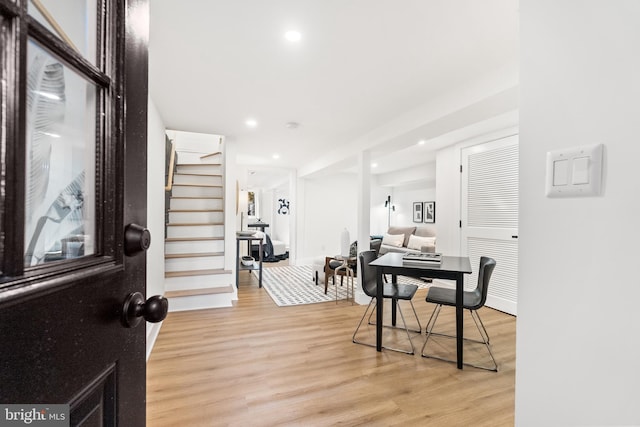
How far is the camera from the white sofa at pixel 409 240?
20.6 ft

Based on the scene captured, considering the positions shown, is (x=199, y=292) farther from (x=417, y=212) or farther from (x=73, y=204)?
(x=417, y=212)

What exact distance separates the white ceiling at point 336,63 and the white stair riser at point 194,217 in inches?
53.4

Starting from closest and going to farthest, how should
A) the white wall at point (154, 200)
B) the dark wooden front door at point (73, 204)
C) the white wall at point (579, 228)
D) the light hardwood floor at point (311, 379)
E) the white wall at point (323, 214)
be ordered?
the dark wooden front door at point (73, 204)
the white wall at point (579, 228)
the light hardwood floor at point (311, 379)
the white wall at point (154, 200)
the white wall at point (323, 214)

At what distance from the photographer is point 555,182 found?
0.70m

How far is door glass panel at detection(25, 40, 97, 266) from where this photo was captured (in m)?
0.40

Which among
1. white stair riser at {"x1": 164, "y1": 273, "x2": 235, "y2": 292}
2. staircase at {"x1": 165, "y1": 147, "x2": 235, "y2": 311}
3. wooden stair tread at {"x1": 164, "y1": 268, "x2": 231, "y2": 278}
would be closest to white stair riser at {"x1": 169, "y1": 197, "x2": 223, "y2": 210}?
staircase at {"x1": 165, "y1": 147, "x2": 235, "y2": 311}

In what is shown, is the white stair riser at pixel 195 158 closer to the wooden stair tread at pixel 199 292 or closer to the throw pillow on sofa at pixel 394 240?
the wooden stair tread at pixel 199 292

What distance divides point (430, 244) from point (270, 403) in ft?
16.7

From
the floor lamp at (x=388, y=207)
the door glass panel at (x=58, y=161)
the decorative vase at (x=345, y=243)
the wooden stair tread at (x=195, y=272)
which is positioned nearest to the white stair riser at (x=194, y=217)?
the wooden stair tread at (x=195, y=272)

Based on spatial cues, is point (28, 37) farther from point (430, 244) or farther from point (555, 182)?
point (430, 244)

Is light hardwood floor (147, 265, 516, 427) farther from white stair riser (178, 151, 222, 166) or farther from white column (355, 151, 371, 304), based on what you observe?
white stair riser (178, 151, 222, 166)

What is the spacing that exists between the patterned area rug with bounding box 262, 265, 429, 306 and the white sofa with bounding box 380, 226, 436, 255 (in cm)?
104

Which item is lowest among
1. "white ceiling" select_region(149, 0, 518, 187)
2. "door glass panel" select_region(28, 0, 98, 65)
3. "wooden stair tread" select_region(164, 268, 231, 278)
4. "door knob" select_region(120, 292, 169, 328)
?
"wooden stair tread" select_region(164, 268, 231, 278)

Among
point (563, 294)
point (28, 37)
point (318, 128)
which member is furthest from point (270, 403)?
point (318, 128)
